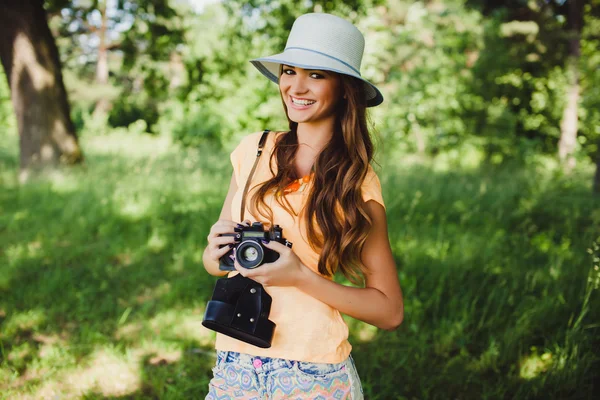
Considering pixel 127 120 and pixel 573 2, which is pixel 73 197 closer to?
pixel 573 2

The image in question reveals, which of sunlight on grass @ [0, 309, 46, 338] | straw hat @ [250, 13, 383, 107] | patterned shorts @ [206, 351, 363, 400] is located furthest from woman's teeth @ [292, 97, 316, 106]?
sunlight on grass @ [0, 309, 46, 338]

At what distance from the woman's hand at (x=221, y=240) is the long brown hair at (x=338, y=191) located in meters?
0.11

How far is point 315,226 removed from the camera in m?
1.56

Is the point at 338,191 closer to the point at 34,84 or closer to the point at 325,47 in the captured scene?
the point at 325,47

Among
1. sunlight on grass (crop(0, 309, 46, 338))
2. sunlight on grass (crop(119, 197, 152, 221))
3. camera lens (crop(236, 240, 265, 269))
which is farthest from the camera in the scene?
sunlight on grass (crop(119, 197, 152, 221))

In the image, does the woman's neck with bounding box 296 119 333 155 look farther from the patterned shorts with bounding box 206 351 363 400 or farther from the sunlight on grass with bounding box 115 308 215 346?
the sunlight on grass with bounding box 115 308 215 346

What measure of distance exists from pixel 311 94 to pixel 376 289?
663 mm

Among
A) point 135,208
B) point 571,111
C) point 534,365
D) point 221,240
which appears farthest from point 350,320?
point 571,111

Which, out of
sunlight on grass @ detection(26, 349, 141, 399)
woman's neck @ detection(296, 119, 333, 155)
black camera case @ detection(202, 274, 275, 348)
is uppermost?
woman's neck @ detection(296, 119, 333, 155)

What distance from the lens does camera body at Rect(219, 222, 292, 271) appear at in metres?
1.39

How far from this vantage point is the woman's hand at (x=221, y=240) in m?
1.48

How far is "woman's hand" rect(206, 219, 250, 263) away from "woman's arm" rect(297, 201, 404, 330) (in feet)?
1.13

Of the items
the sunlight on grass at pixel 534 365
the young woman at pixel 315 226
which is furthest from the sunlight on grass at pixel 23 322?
the sunlight on grass at pixel 534 365

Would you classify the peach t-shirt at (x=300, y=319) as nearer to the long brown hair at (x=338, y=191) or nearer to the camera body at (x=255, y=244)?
the long brown hair at (x=338, y=191)
